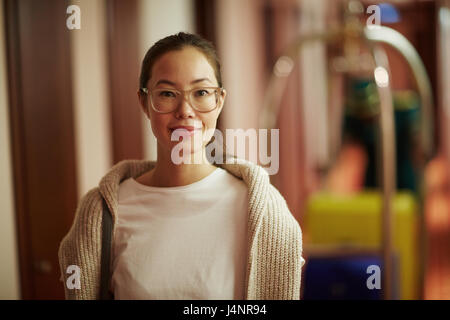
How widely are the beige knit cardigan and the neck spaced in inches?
0.7

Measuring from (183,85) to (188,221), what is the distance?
11 centimetres

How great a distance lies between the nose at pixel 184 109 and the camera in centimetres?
38

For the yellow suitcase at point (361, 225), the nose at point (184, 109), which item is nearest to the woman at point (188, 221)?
the nose at point (184, 109)

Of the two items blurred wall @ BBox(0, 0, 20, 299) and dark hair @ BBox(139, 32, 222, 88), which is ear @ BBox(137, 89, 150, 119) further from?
blurred wall @ BBox(0, 0, 20, 299)

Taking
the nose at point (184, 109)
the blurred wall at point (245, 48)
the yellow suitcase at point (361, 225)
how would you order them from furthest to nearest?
the blurred wall at point (245, 48)
the yellow suitcase at point (361, 225)
the nose at point (184, 109)

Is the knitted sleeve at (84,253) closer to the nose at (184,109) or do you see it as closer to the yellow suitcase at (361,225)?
the nose at (184,109)

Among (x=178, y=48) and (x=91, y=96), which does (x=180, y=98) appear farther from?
(x=91, y=96)

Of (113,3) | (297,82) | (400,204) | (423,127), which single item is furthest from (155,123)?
(297,82)

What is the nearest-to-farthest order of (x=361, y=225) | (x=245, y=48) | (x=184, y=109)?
(x=184, y=109) < (x=361, y=225) < (x=245, y=48)

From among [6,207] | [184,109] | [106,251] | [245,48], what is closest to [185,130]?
[184,109]

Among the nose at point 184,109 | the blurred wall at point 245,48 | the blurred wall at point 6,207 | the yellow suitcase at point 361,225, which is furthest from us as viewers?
the blurred wall at point 245,48

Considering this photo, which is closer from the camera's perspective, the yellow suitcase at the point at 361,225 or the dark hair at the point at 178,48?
the dark hair at the point at 178,48

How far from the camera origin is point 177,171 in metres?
0.41
